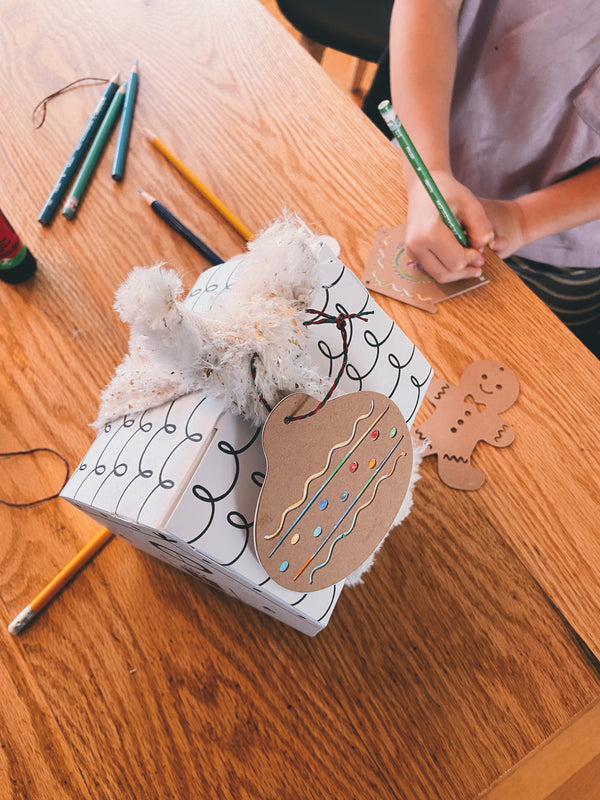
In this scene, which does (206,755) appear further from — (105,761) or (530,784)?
(530,784)

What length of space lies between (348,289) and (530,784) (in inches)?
17.3

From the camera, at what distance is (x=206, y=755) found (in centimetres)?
37

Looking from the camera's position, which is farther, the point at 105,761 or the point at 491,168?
the point at 491,168

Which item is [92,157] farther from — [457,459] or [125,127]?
[457,459]

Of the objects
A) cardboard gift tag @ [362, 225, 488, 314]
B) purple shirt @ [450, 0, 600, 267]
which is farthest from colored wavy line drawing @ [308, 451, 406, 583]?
purple shirt @ [450, 0, 600, 267]

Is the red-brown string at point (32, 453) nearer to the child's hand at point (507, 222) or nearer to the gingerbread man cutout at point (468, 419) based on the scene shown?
the gingerbread man cutout at point (468, 419)

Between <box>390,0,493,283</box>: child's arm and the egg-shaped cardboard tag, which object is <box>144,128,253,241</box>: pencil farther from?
the egg-shaped cardboard tag

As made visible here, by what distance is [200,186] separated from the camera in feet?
1.88

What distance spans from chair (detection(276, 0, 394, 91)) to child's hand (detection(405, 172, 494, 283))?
653 mm

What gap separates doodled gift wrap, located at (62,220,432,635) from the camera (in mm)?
260

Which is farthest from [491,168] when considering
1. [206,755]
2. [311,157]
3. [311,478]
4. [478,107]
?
[206,755]

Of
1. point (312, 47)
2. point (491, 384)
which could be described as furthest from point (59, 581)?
point (312, 47)

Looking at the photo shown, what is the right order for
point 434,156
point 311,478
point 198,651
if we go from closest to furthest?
point 311,478, point 198,651, point 434,156

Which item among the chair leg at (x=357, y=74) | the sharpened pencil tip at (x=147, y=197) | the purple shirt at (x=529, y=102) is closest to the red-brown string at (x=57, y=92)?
the sharpened pencil tip at (x=147, y=197)
